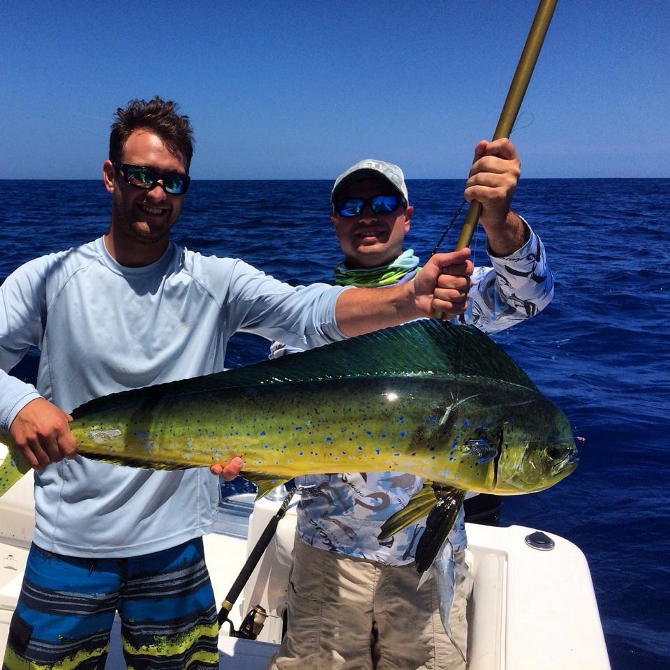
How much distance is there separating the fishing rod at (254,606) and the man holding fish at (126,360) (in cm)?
71

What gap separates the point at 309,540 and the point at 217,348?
0.86m

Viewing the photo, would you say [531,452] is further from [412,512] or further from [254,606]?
[254,606]

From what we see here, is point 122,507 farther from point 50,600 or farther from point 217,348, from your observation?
point 217,348

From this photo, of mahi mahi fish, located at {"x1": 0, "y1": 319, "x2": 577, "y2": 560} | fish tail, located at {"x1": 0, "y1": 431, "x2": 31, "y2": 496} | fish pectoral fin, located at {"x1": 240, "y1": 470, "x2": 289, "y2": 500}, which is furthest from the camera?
fish tail, located at {"x1": 0, "y1": 431, "x2": 31, "y2": 496}

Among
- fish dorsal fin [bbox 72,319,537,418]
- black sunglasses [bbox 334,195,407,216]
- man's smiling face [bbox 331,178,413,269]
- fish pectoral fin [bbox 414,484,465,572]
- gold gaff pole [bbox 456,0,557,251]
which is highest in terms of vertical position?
gold gaff pole [bbox 456,0,557,251]

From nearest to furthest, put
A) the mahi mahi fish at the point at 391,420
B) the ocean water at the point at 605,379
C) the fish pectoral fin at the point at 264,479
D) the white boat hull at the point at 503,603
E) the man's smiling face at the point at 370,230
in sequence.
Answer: the mahi mahi fish at the point at 391,420
the fish pectoral fin at the point at 264,479
the white boat hull at the point at 503,603
the man's smiling face at the point at 370,230
the ocean water at the point at 605,379

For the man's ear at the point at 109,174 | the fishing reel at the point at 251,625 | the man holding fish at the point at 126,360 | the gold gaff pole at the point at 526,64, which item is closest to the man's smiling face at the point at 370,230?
the man holding fish at the point at 126,360

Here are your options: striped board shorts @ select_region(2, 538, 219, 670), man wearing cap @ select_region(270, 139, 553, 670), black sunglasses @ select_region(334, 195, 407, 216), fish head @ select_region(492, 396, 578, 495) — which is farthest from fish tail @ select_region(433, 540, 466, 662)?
black sunglasses @ select_region(334, 195, 407, 216)

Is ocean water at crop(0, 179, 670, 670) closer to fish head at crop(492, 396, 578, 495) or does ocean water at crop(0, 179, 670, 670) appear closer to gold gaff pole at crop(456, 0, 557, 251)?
gold gaff pole at crop(456, 0, 557, 251)

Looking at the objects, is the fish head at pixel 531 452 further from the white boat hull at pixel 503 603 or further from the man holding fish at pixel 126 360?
the white boat hull at pixel 503 603

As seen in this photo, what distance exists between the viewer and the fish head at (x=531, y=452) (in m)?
1.46

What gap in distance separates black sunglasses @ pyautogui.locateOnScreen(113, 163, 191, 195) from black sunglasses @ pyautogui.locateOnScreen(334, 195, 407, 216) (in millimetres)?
770

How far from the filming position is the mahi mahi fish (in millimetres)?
1455

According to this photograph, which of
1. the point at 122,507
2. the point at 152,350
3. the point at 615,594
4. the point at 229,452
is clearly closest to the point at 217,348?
the point at 152,350
